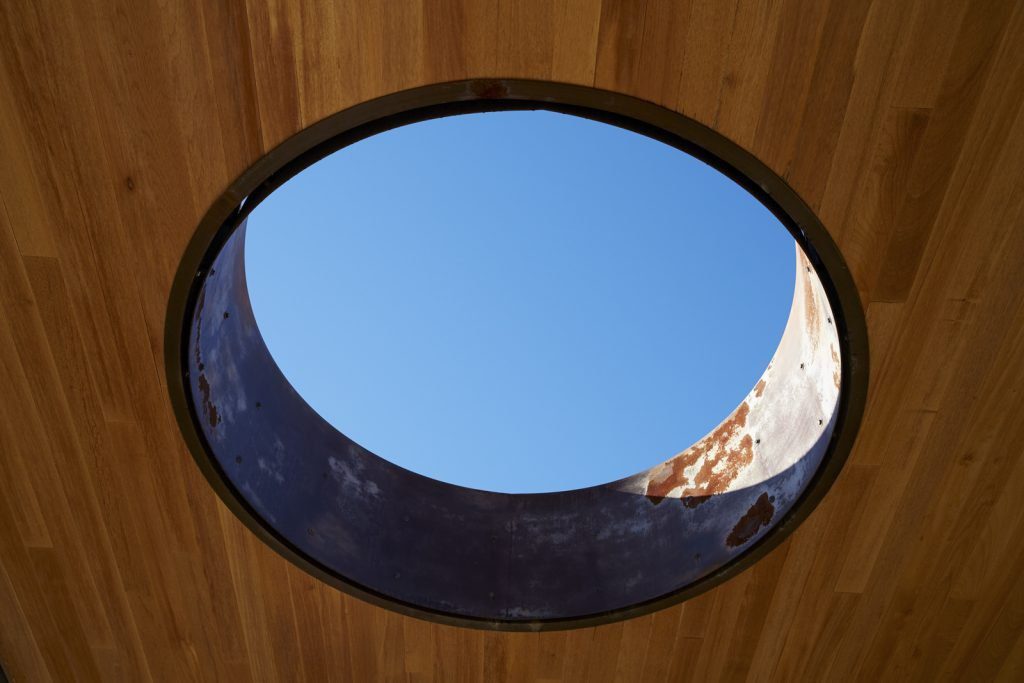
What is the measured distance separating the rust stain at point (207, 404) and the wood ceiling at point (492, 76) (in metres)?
0.10

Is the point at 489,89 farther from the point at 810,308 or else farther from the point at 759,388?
the point at 759,388

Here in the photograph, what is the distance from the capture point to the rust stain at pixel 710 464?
2424 mm

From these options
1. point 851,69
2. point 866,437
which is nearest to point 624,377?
point 866,437

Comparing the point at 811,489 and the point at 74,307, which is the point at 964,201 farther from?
the point at 74,307

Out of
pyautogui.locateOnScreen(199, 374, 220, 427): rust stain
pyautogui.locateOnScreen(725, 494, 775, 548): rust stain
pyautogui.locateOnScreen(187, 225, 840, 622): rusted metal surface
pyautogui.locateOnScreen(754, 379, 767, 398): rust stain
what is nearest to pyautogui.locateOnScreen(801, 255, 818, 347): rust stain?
pyautogui.locateOnScreen(187, 225, 840, 622): rusted metal surface

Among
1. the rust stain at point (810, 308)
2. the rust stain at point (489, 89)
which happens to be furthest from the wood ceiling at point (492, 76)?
the rust stain at point (810, 308)

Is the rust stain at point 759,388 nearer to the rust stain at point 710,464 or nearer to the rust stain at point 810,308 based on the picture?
the rust stain at point 710,464

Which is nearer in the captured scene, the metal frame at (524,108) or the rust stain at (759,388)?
the metal frame at (524,108)

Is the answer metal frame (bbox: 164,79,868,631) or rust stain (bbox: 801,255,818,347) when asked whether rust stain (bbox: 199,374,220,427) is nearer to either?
metal frame (bbox: 164,79,868,631)

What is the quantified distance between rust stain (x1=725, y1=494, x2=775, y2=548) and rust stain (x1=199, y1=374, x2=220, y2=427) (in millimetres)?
1316

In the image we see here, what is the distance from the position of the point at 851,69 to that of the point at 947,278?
52 centimetres

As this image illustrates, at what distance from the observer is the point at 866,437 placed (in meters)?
2.01

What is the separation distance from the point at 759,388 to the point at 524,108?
4.00 feet

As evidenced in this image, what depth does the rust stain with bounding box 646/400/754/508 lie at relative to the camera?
242 cm
